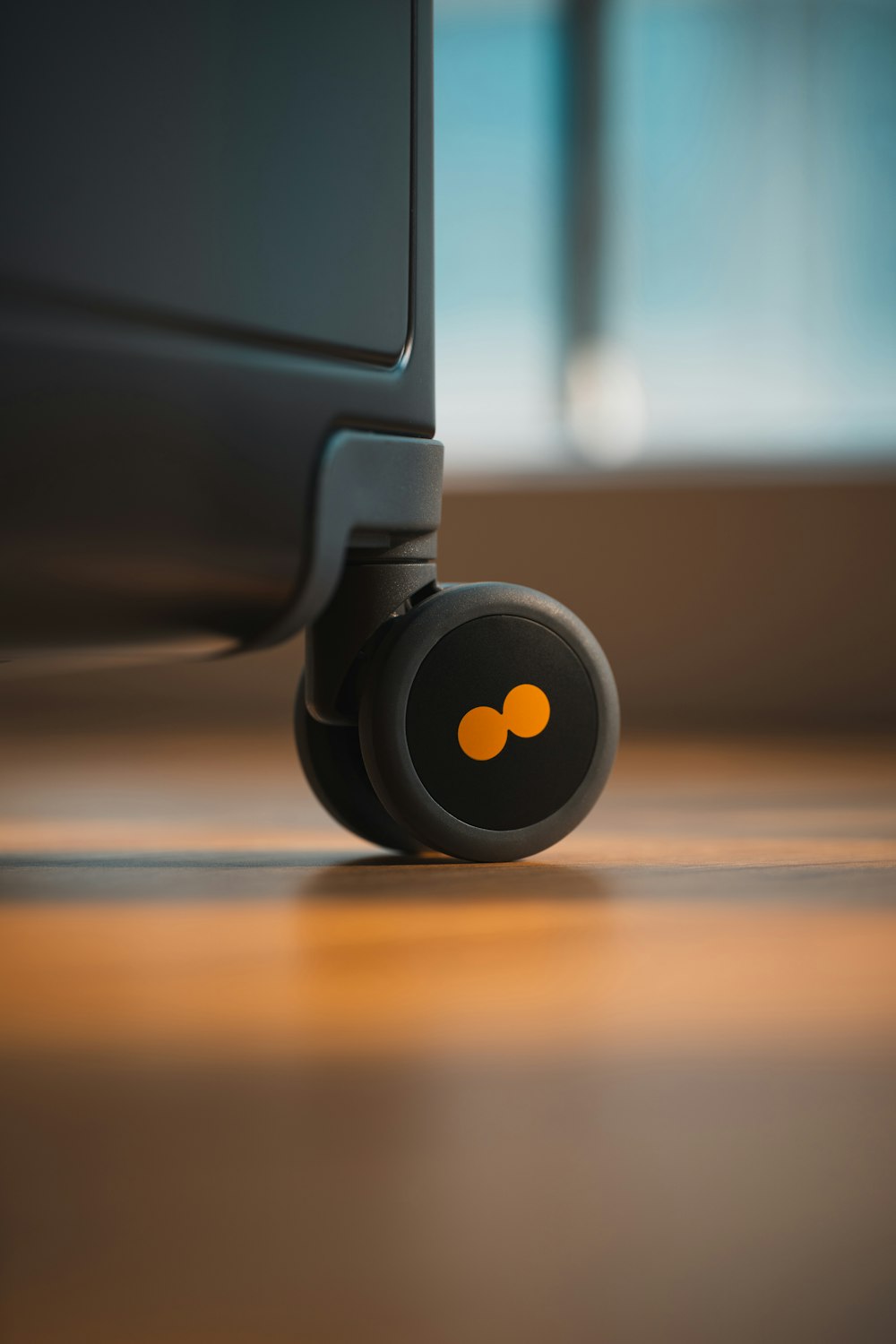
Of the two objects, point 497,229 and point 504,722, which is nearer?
point 504,722

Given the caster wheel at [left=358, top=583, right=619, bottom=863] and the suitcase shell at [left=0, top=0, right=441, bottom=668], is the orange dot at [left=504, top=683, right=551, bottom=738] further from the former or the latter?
the suitcase shell at [left=0, top=0, right=441, bottom=668]

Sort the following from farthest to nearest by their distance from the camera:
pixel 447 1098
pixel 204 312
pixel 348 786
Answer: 1. pixel 348 786
2. pixel 204 312
3. pixel 447 1098

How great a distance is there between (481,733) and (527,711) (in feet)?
0.12

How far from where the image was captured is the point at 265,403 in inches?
33.9

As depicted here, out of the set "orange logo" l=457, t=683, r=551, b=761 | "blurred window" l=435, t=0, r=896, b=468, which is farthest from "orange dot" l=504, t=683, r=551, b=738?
"blurred window" l=435, t=0, r=896, b=468

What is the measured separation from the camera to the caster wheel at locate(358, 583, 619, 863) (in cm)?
101

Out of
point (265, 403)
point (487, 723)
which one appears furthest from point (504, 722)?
point (265, 403)

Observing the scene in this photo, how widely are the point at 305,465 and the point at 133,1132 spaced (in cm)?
44

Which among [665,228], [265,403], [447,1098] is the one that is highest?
[665,228]

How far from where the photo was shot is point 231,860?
1.15m

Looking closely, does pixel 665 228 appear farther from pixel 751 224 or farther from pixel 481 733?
pixel 481 733

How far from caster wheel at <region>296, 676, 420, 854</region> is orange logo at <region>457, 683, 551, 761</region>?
131mm

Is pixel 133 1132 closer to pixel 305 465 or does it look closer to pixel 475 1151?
pixel 475 1151

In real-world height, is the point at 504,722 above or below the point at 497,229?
below
